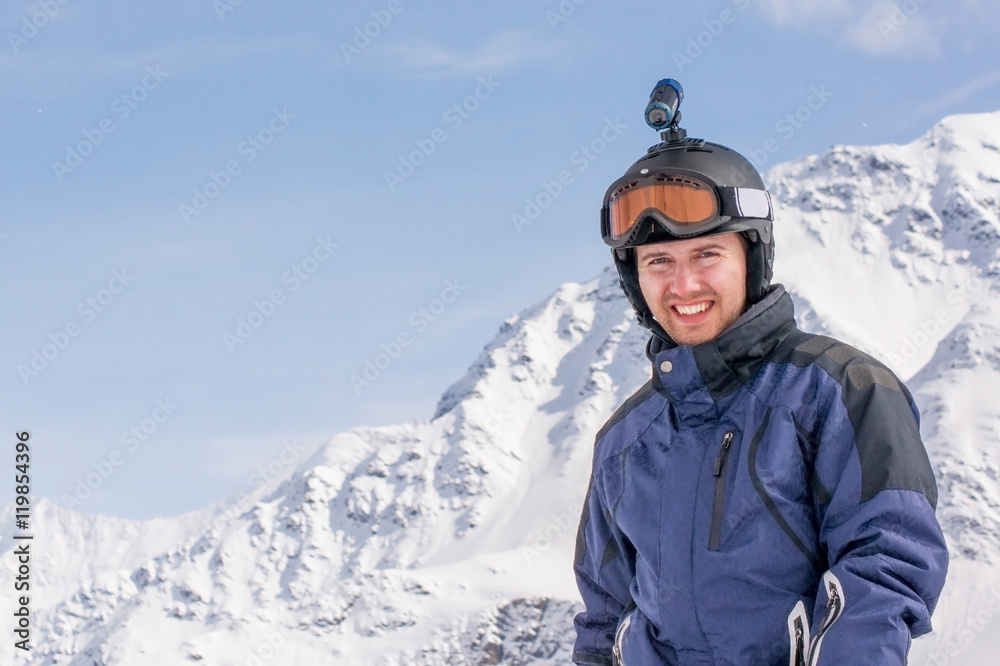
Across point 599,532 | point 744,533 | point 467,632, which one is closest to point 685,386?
point 744,533

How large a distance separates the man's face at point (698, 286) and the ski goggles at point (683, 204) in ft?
0.30

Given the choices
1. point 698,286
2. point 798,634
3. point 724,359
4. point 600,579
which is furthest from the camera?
point 600,579

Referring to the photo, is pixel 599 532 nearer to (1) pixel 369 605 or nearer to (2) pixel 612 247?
(2) pixel 612 247

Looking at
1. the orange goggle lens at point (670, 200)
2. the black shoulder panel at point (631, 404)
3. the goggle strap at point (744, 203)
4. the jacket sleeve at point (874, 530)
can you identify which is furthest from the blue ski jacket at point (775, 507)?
the orange goggle lens at point (670, 200)

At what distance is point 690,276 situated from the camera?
A: 153 inches

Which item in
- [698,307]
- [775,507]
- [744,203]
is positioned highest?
[744,203]

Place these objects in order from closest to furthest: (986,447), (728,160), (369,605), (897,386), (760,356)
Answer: (897,386) < (760,356) < (728,160) < (986,447) < (369,605)

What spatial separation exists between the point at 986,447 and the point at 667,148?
613ft

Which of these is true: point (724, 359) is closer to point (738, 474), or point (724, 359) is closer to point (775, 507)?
point (738, 474)

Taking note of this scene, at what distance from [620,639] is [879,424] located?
1.33m

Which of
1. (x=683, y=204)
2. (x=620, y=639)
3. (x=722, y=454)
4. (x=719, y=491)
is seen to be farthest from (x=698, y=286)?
(x=620, y=639)

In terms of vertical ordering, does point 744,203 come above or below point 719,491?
above

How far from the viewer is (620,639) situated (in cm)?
400

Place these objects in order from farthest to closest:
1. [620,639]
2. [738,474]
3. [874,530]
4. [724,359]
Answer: [620,639], [724,359], [738,474], [874,530]
